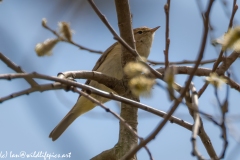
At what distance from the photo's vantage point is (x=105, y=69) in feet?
19.4

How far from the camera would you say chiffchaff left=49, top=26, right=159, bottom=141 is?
5.82 metres

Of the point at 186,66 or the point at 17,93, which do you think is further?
the point at 186,66

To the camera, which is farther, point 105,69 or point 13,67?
point 105,69

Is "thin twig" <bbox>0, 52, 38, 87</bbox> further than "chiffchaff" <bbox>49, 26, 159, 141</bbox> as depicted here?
No

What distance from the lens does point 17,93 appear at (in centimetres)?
219

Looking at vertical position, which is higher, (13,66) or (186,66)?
(186,66)

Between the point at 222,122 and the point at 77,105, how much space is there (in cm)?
408

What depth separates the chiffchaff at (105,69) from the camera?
5824 millimetres

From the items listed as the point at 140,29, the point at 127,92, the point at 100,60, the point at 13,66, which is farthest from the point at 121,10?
the point at 140,29

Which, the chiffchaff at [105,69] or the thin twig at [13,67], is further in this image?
the chiffchaff at [105,69]

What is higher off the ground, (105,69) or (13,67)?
(105,69)

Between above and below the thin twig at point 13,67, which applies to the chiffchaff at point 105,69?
above

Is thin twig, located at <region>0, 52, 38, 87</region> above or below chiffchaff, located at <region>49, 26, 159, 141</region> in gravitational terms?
below

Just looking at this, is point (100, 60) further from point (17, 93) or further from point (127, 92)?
point (17, 93)
